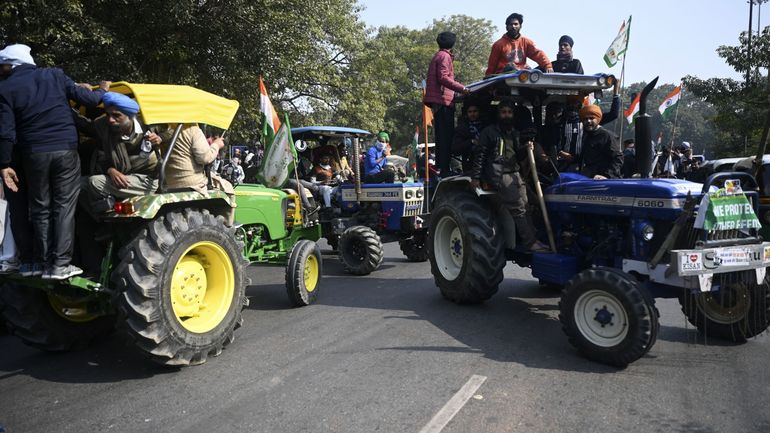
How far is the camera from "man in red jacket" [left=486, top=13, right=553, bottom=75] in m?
7.59

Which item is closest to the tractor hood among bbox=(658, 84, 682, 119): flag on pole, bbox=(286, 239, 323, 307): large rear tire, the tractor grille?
bbox=(286, 239, 323, 307): large rear tire

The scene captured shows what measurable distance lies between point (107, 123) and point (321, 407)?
2.86m

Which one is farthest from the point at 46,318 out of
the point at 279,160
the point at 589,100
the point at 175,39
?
the point at 175,39

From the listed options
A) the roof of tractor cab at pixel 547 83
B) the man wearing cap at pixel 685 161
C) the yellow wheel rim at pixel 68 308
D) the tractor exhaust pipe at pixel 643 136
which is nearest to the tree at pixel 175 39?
the yellow wheel rim at pixel 68 308

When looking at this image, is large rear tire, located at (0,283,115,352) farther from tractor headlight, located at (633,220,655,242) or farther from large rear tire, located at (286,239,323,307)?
tractor headlight, located at (633,220,655,242)

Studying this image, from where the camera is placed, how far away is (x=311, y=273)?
22.9 ft

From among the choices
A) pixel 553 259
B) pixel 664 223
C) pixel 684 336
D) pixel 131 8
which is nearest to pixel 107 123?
pixel 553 259

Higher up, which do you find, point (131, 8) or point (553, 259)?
point (131, 8)

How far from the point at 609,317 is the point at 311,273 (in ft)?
11.9

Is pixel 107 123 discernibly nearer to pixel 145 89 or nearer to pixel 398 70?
pixel 145 89

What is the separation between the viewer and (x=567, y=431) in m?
3.45

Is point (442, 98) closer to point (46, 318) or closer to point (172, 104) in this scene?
point (172, 104)

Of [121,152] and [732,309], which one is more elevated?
[121,152]

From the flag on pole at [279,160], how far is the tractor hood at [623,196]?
10.8ft
